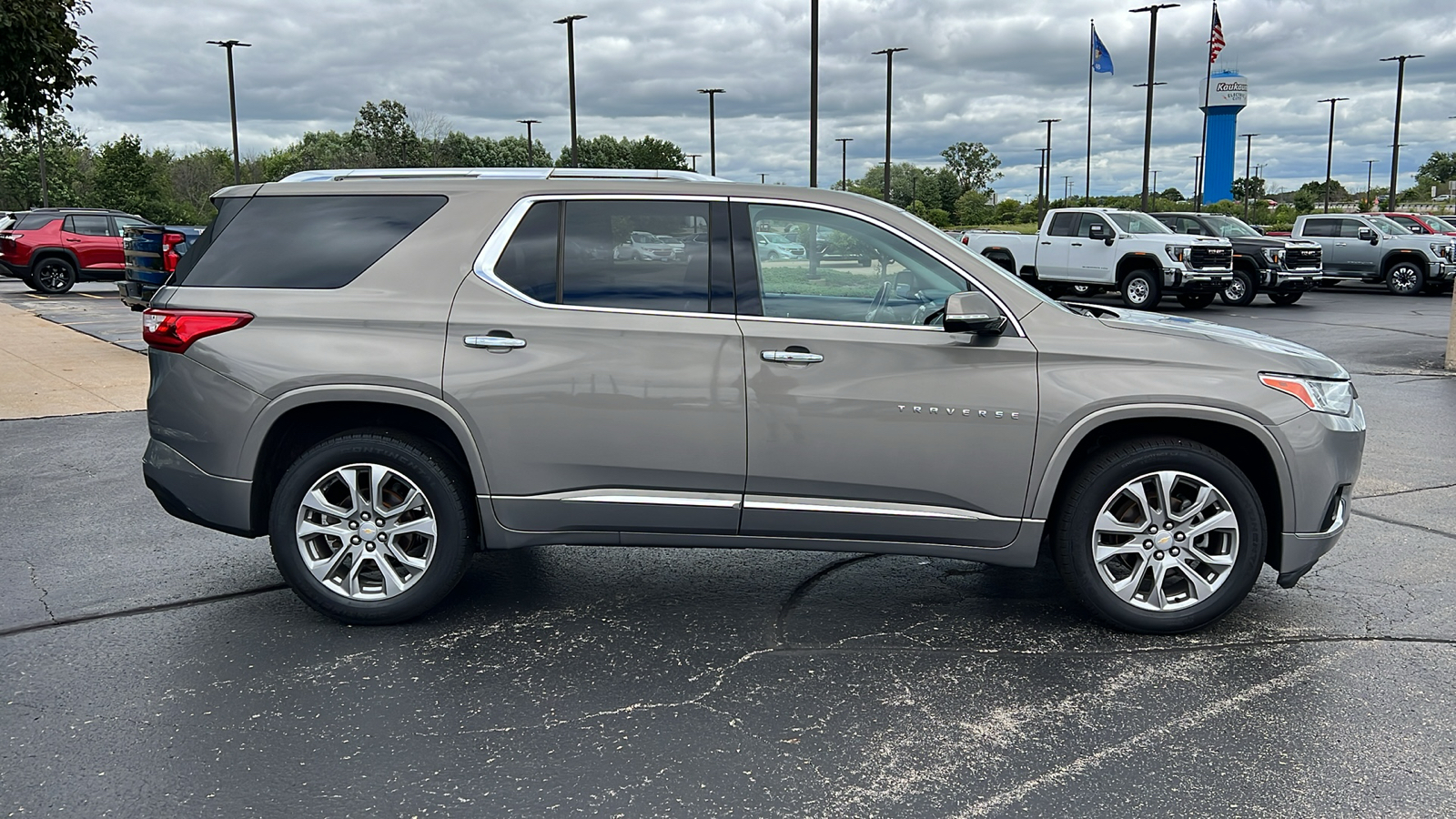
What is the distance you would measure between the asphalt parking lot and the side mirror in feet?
3.98

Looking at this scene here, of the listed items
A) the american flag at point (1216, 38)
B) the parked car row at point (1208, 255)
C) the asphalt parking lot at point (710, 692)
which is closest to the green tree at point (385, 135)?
the american flag at point (1216, 38)

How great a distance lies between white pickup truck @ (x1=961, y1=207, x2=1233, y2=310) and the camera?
21.8 m

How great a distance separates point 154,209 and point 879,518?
64.4 metres

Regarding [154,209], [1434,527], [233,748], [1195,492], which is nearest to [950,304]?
[1195,492]

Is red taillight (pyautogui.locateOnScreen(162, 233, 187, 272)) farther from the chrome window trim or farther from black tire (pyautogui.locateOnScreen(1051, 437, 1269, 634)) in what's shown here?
black tire (pyautogui.locateOnScreen(1051, 437, 1269, 634))

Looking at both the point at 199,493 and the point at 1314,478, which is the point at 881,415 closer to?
the point at 1314,478

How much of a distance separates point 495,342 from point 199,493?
1.36m

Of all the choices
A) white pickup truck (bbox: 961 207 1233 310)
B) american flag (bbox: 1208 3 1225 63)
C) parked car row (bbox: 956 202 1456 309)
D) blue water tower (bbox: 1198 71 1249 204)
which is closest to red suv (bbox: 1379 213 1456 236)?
parked car row (bbox: 956 202 1456 309)

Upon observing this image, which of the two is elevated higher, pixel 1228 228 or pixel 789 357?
pixel 1228 228

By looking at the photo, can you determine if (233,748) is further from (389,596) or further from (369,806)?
(389,596)

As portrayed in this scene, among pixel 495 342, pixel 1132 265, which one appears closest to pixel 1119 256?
pixel 1132 265

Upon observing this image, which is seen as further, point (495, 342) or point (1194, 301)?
point (1194, 301)

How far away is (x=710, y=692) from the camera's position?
4090 millimetres

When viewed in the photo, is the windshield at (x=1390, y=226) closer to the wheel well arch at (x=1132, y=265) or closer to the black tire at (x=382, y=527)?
the wheel well arch at (x=1132, y=265)
